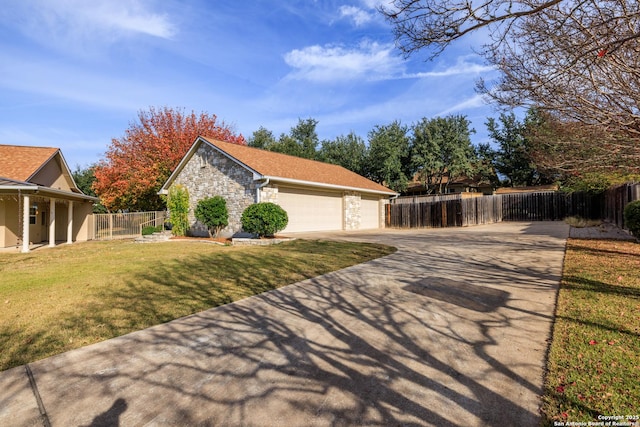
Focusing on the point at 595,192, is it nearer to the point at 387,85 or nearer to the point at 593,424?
the point at 387,85

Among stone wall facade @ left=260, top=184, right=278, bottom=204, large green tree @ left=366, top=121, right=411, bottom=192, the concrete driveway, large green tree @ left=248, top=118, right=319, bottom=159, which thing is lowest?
the concrete driveway

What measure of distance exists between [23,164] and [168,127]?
36.3 feet

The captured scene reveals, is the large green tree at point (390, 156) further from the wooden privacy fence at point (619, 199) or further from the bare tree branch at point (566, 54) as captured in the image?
the bare tree branch at point (566, 54)

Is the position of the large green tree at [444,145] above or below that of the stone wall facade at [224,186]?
above

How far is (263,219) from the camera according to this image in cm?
1249

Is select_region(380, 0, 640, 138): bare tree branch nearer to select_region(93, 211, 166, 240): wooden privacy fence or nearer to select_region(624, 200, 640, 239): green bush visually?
select_region(624, 200, 640, 239): green bush

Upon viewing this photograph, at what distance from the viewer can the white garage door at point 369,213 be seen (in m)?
20.9

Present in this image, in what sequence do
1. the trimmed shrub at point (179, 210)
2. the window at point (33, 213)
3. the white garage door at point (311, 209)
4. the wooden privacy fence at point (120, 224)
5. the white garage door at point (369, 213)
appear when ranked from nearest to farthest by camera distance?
the window at point (33, 213) → the white garage door at point (311, 209) → the trimmed shrub at point (179, 210) → the wooden privacy fence at point (120, 224) → the white garage door at point (369, 213)

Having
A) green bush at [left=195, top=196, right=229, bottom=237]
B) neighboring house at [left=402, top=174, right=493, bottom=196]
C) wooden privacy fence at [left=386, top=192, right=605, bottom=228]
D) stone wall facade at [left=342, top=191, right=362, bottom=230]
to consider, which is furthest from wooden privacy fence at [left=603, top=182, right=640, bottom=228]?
neighboring house at [left=402, top=174, right=493, bottom=196]

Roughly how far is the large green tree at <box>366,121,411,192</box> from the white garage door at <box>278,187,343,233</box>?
45.1ft

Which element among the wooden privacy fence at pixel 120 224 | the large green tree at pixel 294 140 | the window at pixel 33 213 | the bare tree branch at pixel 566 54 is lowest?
the wooden privacy fence at pixel 120 224

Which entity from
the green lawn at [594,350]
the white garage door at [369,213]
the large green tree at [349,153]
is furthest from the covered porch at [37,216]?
the large green tree at [349,153]

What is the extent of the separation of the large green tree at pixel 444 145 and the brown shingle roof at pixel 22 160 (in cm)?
2790

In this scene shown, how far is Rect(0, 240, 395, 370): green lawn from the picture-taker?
379cm
